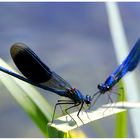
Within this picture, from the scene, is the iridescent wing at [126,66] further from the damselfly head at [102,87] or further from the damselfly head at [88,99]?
the damselfly head at [88,99]

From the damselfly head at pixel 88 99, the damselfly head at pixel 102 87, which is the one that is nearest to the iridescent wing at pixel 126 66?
the damselfly head at pixel 102 87

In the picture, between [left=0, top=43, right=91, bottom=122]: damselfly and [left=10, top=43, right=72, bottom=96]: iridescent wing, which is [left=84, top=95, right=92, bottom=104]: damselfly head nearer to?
[left=0, top=43, right=91, bottom=122]: damselfly

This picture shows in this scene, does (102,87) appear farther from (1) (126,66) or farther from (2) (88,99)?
A: (1) (126,66)

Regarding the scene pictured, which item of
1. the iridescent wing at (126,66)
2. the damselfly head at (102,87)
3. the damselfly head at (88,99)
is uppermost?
the iridescent wing at (126,66)

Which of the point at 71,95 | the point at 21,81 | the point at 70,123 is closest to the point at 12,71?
the point at 21,81

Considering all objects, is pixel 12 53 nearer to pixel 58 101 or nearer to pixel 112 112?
pixel 58 101

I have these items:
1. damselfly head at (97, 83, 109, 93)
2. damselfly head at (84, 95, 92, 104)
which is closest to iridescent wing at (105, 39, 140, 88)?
damselfly head at (97, 83, 109, 93)
